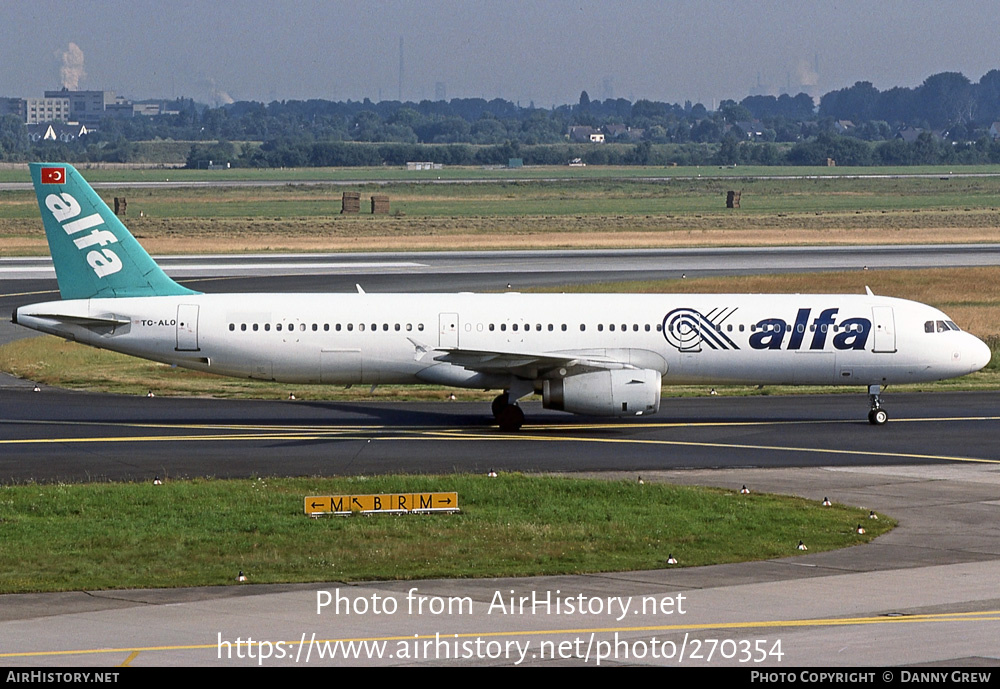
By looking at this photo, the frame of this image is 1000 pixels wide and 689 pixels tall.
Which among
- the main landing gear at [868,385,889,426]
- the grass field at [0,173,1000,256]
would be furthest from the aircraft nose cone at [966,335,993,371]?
the grass field at [0,173,1000,256]

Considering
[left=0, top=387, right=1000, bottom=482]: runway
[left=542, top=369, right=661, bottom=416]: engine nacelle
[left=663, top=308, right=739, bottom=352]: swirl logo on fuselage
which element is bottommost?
[left=0, top=387, right=1000, bottom=482]: runway

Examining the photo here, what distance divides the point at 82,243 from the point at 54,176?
6.48 ft

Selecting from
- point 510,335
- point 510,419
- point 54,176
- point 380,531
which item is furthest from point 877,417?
point 54,176

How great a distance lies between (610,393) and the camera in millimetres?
36281

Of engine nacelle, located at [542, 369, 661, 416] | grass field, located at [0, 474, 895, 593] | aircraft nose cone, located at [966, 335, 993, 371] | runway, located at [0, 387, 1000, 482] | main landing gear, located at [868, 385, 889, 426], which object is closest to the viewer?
grass field, located at [0, 474, 895, 593]

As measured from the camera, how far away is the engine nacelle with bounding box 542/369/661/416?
Answer: 1430 inches

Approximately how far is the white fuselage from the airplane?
4 cm

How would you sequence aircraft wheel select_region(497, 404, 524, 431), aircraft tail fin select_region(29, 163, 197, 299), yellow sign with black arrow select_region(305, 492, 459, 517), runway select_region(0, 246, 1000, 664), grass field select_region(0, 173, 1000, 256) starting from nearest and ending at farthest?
runway select_region(0, 246, 1000, 664) < yellow sign with black arrow select_region(305, 492, 459, 517) < aircraft tail fin select_region(29, 163, 197, 299) < aircraft wheel select_region(497, 404, 524, 431) < grass field select_region(0, 173, 1000, 256)

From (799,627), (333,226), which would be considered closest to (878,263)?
(333,226)

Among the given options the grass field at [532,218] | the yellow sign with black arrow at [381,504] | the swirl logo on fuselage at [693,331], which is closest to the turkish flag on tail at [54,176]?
the yellow sign with black arrow at [381,504]

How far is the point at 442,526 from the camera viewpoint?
25141 millimetres

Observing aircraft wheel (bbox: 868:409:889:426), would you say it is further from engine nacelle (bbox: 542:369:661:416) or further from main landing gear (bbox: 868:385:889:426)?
engine nacelle (bbox: 542:369:661:416)

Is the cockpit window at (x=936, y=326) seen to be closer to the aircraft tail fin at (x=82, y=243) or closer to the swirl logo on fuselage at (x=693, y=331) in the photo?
the swirl logo on fuselage at (x=693, y=331)

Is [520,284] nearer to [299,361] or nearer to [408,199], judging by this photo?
[299,361]
